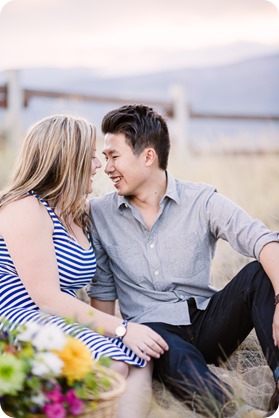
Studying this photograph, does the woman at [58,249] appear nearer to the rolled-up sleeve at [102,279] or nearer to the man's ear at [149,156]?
the rolled-up sleeve at [102,279]

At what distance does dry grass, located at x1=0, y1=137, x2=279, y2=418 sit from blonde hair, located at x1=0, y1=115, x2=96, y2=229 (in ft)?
2.34

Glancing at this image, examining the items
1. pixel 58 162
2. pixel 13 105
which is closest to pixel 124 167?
pixel 58 162

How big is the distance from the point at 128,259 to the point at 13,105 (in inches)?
230

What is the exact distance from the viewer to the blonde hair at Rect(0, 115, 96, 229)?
2367mm

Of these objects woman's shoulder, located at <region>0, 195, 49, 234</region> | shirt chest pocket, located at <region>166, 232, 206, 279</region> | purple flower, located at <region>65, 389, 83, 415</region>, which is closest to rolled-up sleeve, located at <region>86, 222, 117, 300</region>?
shirt chest pocket, located at <region>166, 232, 206, 279</region>

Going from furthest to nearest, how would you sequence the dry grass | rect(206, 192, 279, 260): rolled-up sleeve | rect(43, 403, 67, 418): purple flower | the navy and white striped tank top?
rect(206, 192, 279, 260): rolled-up sleeve, the dry grass, the navy and white striped tank top, rect(43, 403, 67, 418): purple flower

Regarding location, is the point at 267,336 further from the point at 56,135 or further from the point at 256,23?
the point at 256,23

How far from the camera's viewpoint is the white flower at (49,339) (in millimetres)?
1772

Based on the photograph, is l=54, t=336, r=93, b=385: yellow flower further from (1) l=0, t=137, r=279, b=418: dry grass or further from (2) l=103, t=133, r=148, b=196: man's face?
(2) l=103, t=133, r=148, b=196: man's face

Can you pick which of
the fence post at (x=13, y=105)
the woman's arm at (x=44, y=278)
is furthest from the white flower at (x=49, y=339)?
the fence post at (x=13, y=105)

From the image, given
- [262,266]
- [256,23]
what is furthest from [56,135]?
[256,23]

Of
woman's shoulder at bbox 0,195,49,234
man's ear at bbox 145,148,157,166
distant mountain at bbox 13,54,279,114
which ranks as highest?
man's ear at bbox 145,148,157,166

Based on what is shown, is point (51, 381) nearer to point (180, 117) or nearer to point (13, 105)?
point (13, 105)

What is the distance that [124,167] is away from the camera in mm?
2627
